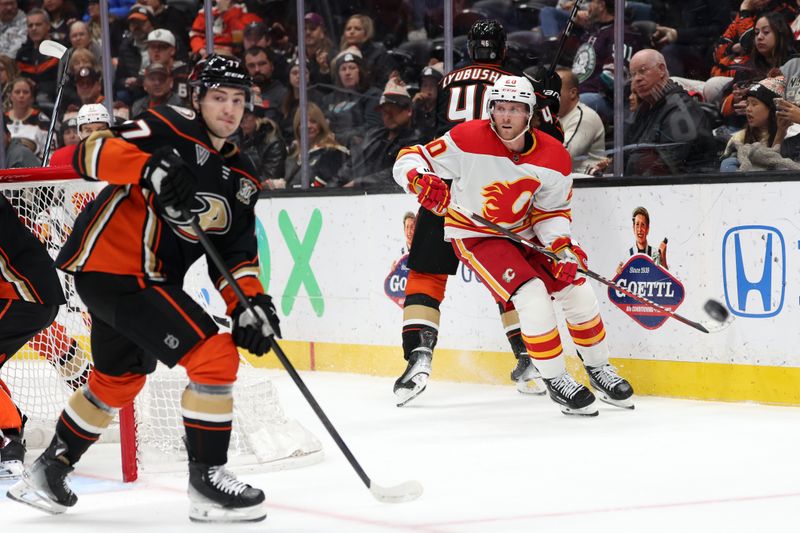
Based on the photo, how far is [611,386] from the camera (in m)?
3.99

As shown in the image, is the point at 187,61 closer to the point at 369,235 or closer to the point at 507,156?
the point at 369,235

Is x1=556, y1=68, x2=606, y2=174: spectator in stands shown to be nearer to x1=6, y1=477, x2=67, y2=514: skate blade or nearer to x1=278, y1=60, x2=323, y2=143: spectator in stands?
x1=278, y1=60, x2=323, y2=143: spectator in stands

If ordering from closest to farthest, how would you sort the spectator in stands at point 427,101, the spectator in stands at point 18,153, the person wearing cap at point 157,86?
the spectator in stands at point 427,101 < the person wearing cap at point 157,86 < the spectator in stands at point 18,153

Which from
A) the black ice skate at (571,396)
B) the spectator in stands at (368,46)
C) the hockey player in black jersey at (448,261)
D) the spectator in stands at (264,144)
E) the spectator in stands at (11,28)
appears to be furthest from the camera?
the spectator in stands at (11,28)

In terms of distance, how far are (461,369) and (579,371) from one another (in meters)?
0.54

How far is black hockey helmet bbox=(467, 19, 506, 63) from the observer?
14.2 feet

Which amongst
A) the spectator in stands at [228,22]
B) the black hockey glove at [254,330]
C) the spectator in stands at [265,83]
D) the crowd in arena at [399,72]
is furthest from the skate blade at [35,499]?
the spectator in stands at [228,22]

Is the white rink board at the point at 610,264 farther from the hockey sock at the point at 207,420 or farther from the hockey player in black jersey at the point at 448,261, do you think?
the hockey sock at the point at 207,420

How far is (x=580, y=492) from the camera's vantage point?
2801 mm

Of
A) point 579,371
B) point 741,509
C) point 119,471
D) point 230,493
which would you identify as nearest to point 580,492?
point 741,509

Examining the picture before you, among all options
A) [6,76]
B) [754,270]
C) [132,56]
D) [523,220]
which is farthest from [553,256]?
[6,76]

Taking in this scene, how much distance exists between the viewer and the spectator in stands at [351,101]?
5.33 metres

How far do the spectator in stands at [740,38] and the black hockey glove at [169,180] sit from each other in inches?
98.4

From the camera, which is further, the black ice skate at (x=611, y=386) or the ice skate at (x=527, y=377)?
the ice skate at (x=527, y=377)
